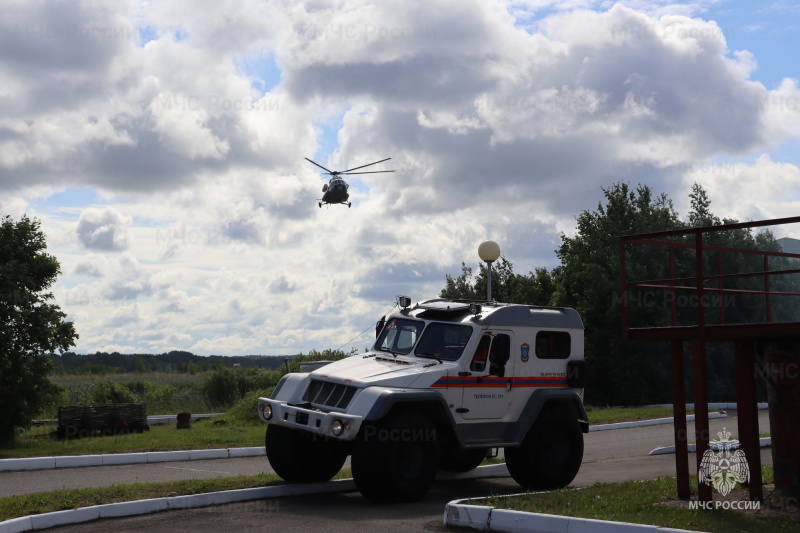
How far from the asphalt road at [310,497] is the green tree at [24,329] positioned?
23.4 ft

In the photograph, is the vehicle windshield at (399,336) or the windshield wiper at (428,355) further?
the vehicle windshield at (399,336)

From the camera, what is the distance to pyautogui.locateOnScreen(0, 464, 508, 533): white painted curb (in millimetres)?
9438

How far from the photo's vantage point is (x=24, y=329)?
21.8 meters

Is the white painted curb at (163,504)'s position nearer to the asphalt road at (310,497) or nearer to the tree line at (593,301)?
the asphalt road at (310,497)

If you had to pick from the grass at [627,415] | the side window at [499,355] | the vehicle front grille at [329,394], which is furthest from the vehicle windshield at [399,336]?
the grass at [627,415]

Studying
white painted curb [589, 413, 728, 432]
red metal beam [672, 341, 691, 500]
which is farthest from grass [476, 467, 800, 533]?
white painted curb [589, 413, 728, 432]

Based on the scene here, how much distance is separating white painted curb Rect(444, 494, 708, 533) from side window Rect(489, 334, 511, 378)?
2.84 m

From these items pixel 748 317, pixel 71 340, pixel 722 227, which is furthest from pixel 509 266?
pixel 722 227

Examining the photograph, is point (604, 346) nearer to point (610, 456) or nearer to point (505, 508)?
point (610, 456)

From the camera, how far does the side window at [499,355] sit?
40.7 ft

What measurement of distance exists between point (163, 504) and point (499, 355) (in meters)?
4.98

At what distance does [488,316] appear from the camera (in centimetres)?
1259

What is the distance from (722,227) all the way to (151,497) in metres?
7.80

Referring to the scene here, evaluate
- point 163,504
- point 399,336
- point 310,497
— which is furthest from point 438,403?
point 163,504
